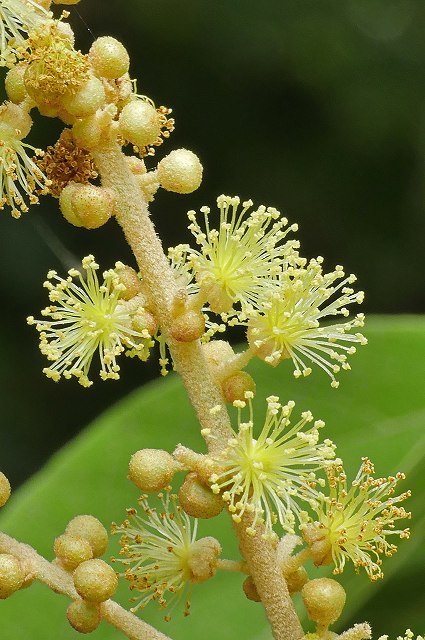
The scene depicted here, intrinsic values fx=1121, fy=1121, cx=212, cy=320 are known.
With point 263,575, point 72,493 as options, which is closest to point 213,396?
point 263,575

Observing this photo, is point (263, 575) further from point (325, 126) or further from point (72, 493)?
point (325, 126)

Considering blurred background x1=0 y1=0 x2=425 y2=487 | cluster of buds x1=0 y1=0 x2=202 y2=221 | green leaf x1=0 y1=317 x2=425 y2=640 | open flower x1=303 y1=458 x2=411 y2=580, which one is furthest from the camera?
blurred background x1=0 y1=0 x2=425 y2=487

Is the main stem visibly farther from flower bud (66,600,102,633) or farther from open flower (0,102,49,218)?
flower bud (66,600,102,633)

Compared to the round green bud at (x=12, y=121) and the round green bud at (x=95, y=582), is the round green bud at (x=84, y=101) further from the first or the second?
the round green bud at (x=95, y=582)

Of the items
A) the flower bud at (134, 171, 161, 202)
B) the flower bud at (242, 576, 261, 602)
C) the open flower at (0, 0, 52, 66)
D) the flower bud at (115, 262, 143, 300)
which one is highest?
the open flower at (0, 0, 52, 66)

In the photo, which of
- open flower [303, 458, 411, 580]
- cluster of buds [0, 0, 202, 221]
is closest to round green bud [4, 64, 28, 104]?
cluster of buds [0, 0, 202, 221]
